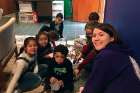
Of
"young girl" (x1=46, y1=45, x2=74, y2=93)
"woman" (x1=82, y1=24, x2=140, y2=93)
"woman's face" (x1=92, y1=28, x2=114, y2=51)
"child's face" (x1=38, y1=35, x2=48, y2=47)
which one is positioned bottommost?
"young girl" (x1=46, y1=45, x2=74, y2=93)

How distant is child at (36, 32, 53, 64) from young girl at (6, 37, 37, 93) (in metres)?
0.27

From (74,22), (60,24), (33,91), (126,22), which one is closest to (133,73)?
(126,22)

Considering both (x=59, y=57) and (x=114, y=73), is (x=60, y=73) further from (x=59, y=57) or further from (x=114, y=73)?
(x=114, y=73)

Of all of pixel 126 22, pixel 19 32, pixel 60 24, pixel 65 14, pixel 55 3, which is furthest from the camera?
pixel 65 14

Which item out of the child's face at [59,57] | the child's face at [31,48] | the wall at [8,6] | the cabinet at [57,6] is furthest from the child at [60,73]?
the cabinet at [57,6]

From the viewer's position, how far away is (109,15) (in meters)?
2.38

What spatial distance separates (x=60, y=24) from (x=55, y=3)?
1.51m

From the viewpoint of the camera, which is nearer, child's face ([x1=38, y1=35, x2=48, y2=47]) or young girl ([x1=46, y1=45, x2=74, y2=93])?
young girl ([x1=46, y1=45, x2=74, y2=93])

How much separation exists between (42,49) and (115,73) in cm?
158

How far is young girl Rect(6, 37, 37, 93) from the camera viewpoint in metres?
2.16

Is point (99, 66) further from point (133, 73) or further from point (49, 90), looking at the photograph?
point (49, 90)

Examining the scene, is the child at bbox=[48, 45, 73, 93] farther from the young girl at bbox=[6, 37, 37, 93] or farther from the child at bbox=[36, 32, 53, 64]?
the child at bbox=[36, 32, 53, 64]

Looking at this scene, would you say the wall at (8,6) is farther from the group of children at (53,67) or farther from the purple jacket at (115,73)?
the purple jacket at (115,73)

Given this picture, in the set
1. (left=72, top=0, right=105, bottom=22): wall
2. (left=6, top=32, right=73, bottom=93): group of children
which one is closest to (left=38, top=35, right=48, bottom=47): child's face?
(left=6, top=32, right=73, bottom=93): group of children
